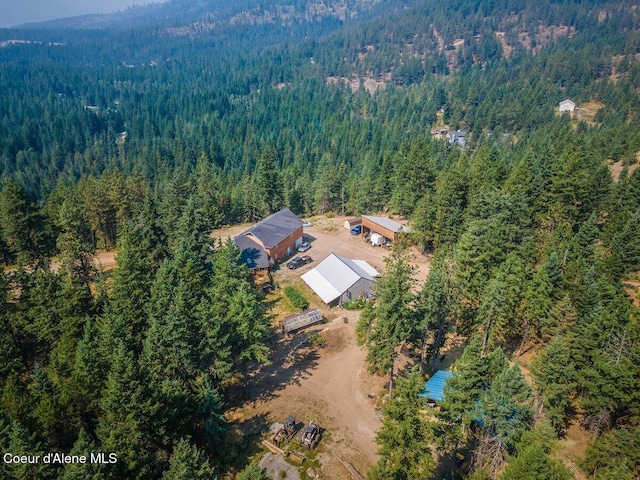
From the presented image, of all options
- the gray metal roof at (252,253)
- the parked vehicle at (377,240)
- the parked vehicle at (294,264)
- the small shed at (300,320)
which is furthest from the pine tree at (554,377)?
the gray metal roof at (252,253)

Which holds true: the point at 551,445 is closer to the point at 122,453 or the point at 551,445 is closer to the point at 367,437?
the point at 367,437

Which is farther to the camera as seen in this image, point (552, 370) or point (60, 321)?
point (60, 321)

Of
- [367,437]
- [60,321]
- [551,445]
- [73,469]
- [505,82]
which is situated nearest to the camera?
[73,469]

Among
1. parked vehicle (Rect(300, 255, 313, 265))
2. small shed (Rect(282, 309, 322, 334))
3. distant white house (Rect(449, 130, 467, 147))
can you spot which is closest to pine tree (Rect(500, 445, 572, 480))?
small shed (Rect(282, 309, 322, 334))

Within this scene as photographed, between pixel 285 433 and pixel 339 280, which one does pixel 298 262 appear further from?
pixel 285 433

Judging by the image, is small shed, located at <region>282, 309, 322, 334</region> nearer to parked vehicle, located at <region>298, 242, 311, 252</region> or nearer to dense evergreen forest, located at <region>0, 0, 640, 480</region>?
dense evergreen forest, located at <region>0, 0, 640, 480</region>

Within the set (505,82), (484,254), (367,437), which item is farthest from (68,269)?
(505,82)
